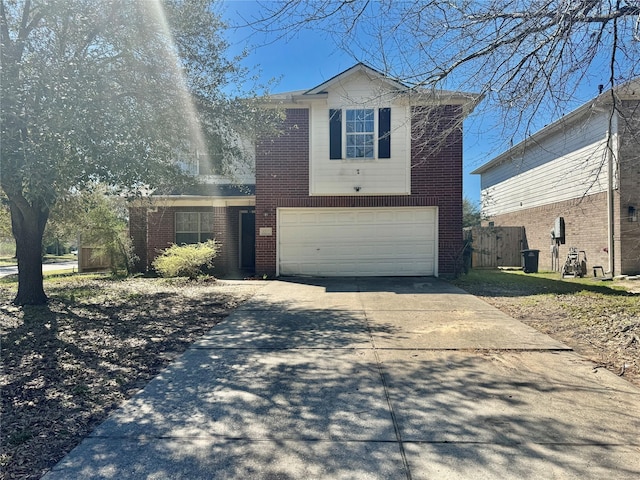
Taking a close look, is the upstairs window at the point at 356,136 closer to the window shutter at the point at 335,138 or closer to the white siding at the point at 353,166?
the window shutter at the point at 335,138

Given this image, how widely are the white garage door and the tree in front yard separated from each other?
450 centimetres

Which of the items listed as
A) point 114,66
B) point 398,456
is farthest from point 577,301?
point 114,66

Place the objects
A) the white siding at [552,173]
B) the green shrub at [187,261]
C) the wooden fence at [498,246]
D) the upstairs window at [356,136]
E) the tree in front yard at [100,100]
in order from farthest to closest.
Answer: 1. the wooden fence at [498,246]
2. the white siding at [552,173]
3. the green shrub at [187,261]
4. the upstairs window at [356,136]
5. the tree in front yard at [100,100]

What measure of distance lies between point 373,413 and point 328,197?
9226 mm

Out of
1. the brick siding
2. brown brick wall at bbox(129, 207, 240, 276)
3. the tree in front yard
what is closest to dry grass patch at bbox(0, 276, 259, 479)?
the tree in front yard

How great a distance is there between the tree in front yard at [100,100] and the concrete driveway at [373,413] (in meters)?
2.85

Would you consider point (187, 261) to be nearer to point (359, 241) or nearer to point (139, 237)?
point (139, 237)

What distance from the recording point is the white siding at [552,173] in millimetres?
12078

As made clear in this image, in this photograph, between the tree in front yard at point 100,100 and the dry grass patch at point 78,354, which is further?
the tree in front yard at point 100,100

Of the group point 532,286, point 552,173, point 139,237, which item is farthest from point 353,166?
point 552,173

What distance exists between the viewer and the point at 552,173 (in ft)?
50.2

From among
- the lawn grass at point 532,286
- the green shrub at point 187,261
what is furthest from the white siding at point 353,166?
the green shrub at point 187,261

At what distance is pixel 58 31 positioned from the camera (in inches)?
234

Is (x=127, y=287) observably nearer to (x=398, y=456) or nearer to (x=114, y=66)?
(x=114, y=66)
